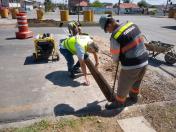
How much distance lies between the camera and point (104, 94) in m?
5.34

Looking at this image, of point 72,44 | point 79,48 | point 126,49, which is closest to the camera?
point 126,49

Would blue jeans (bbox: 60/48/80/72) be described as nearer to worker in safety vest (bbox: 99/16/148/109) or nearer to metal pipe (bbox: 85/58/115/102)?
metal pipe (bbox: 85/58/115/102)

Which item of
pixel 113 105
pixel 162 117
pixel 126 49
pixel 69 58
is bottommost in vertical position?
pixel 162 117

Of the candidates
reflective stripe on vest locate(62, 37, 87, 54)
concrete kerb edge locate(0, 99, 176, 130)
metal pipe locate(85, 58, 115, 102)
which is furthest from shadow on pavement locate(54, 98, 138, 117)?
reflective stripe on vest locate(62, 37, 87, 54)

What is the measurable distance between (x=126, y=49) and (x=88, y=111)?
1.64 metres

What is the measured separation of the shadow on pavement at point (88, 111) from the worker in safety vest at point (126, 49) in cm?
39

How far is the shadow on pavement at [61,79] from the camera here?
6.07 metres

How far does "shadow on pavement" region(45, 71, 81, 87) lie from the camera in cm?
607

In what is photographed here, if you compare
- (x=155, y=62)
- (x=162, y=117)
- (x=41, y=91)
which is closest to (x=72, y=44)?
(x=41, y=91)

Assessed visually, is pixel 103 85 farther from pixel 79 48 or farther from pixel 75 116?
pixel 75 116

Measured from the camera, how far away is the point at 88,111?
4.75 meters

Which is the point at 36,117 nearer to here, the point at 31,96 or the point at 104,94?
the point at 31,96

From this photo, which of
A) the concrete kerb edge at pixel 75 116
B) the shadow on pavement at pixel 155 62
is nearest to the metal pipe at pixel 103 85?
the concrete kerb edge at pixel 75 116

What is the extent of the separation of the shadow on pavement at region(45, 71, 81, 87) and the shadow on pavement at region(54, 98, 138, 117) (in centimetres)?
118
